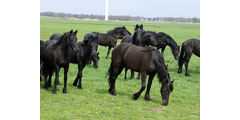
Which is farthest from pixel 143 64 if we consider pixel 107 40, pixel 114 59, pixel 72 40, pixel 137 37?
pixel 107 40

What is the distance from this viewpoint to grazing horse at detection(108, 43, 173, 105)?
891 centimetres

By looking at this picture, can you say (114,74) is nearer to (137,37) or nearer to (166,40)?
(137,37)

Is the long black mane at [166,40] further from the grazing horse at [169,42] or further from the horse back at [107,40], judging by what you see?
the horse back at [107,40]

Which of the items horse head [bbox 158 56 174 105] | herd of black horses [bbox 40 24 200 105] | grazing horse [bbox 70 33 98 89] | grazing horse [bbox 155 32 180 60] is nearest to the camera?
horse head [bbox 158 56 174 105]

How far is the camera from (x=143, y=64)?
919 centimetres

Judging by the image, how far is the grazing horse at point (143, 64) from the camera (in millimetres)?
8914

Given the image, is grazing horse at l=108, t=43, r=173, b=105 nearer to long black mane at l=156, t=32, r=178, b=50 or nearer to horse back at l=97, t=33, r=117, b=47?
long black mane at l=156, t=32, r=178, b=50

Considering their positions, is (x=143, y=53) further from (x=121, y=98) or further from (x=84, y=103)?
(x=84, y=103)

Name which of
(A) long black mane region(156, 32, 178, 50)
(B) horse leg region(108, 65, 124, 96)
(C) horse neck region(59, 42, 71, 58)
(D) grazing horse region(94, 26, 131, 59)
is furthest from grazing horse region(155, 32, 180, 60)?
(C) horse neck region(59, 42, 71, 58)
